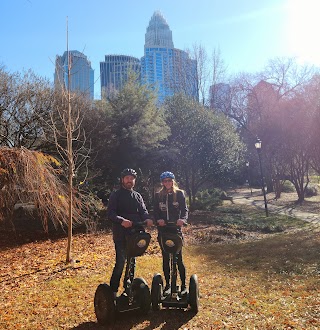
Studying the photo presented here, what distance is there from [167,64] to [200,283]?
28540 millimetres

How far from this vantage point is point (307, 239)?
9.53 m

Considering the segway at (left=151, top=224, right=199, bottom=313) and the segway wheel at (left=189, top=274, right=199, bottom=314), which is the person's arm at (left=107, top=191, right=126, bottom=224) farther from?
the segway wheel at (left=189, top=274, right=199, bottom=314)

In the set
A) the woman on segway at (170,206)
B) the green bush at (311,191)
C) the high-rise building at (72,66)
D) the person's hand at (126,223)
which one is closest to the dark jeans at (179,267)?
the woman on segway at (170,206)

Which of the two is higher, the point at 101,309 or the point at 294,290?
the point at 101,309

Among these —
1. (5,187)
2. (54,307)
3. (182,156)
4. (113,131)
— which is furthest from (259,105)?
(54,307)

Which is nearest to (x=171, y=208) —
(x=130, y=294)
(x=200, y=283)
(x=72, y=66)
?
(x=130, y=294)

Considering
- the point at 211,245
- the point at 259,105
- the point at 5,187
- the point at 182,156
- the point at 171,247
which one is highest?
the point at 259,105

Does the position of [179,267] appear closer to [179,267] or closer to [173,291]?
[179,267]

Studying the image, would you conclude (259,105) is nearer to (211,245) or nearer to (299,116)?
(299,116)

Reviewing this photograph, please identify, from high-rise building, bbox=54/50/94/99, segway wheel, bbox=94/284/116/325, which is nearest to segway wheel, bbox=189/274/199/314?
segway wheel, bbox=94/284/116/325

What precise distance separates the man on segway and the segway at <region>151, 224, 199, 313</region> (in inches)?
14.5

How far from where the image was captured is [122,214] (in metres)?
3.86

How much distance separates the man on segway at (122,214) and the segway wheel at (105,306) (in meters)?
0.10

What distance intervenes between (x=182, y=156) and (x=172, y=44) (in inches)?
764
